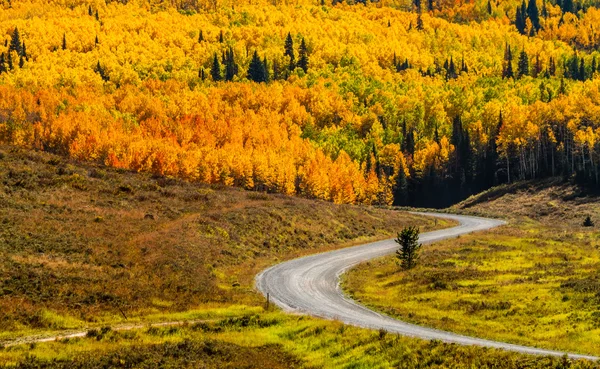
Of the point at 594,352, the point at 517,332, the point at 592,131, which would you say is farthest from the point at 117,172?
the point at 592,131

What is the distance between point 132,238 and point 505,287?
3938 centimetres

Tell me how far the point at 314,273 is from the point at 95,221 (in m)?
26.2

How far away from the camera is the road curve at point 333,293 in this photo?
132ft

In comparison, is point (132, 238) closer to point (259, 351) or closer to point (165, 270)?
point (165, 270)

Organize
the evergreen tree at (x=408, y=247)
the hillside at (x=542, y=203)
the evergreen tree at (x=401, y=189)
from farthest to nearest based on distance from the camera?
the evergreen tree at (x=401, y=189) < the hillside at (x=542, y=203) < the evergreen tree at (x=408, y=247)

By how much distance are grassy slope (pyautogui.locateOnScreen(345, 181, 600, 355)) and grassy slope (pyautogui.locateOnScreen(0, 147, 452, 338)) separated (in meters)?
14.0

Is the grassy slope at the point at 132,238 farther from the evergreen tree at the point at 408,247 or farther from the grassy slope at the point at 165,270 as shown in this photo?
the evergreen tree at the point at 408,247

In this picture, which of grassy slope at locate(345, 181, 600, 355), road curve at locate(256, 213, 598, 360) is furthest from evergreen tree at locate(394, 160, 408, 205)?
road curve at locate(256, 213, 598, 360)

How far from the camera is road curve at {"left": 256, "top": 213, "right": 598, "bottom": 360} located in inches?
1583

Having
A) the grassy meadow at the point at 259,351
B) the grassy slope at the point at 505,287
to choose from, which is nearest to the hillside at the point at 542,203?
the grassy slope at the point at 505,287

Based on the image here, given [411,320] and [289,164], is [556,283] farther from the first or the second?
[289,164]

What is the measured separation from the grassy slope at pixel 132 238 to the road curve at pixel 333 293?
2.91m

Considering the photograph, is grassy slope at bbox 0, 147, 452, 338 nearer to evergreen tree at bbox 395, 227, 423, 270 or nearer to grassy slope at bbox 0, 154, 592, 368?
grassy slope at bbox 0, 154, 592, 368

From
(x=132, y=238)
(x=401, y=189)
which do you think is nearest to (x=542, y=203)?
(x=401, y=189)
